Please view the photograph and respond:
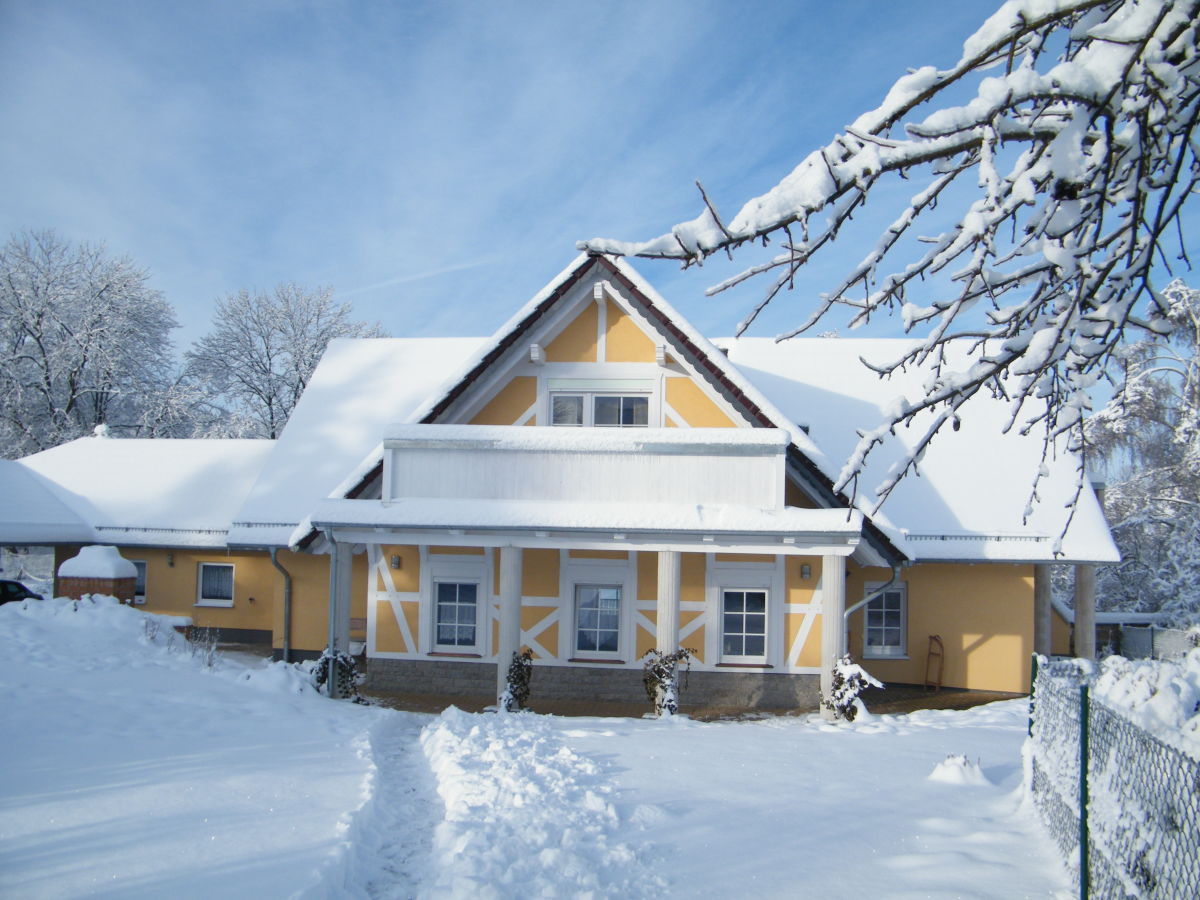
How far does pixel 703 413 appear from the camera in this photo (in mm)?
12617

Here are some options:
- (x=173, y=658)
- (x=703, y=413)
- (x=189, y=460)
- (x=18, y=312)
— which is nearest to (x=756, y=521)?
(x=703, y=413)

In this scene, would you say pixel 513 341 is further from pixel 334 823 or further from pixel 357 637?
pixel 334 823

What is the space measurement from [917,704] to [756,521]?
4341 mm

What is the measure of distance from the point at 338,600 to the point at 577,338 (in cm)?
536

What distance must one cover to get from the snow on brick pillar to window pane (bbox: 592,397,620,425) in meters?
10.2

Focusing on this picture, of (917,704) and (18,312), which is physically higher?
(18,312)

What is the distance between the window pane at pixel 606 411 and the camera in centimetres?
1290

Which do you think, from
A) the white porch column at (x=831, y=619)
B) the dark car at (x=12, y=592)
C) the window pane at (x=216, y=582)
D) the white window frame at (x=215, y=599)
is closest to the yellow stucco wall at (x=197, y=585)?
the white window frame at (x=215, y=599)

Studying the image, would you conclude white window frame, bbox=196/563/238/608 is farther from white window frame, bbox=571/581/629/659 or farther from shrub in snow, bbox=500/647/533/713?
shrub in snow, bbox=500/647/533/713

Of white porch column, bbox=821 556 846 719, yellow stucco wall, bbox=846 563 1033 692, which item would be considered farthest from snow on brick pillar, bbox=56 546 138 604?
yellow stucco wall, bbox=846 563 1033 692

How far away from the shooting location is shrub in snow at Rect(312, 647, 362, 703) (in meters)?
11.2

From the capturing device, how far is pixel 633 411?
42.3 ft

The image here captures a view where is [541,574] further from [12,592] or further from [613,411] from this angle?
[12,592]

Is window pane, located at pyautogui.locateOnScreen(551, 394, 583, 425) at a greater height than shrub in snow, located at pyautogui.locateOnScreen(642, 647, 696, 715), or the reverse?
window pane, located at pyautogui.locateOnScreen(551, 394, 583, 425)
